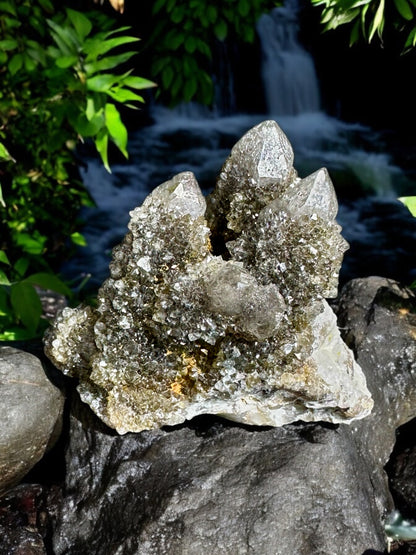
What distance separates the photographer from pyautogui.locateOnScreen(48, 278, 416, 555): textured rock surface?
252 cm

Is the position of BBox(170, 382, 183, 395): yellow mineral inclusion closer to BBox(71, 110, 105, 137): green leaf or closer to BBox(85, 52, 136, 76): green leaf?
BBox(71, 110, 105, 137): green leaf

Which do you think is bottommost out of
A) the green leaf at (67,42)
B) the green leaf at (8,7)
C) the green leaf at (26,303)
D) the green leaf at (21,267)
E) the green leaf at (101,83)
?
the green leaf at (21,267)

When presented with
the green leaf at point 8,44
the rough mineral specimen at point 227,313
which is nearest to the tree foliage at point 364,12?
the rough mineral specimen at point 227,313

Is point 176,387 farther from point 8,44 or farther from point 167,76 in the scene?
point 167,76

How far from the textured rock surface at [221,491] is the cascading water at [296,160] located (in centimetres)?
356

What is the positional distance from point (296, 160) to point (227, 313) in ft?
18.9

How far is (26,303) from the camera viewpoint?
137 inches

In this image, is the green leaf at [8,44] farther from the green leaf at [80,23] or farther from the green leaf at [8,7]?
the green leaf at [80,23]

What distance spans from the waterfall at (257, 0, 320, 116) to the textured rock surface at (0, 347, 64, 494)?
247 inches

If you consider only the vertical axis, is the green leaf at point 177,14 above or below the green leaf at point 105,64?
below

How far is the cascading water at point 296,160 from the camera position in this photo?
679 centimetres

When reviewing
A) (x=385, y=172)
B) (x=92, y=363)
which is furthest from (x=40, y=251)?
(x=385, y=172)

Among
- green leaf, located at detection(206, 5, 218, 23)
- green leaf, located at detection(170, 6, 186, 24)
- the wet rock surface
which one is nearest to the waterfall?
green leaf, located at detection(206, 5, 218, 23)

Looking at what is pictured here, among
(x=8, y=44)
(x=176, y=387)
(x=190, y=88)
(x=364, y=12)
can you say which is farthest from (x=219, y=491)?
(x=190, y=88)
